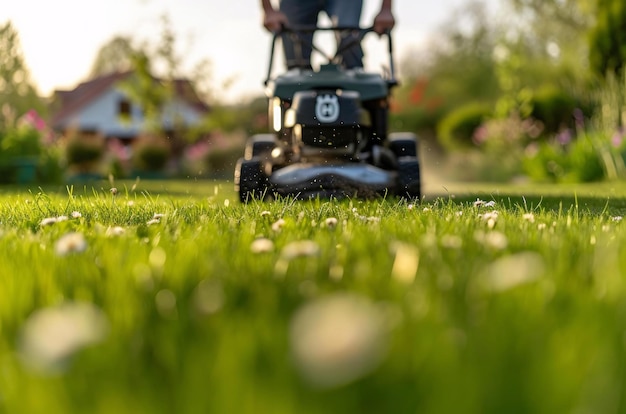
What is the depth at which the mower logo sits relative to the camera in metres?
5.43

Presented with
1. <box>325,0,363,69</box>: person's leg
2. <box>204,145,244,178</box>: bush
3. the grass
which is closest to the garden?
the grass

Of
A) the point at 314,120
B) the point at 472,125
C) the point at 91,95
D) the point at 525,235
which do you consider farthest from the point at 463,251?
the point at 91,95

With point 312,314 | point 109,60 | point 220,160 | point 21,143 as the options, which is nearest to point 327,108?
point 312,314

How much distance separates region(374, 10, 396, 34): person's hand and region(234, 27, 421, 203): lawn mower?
7 centimetres

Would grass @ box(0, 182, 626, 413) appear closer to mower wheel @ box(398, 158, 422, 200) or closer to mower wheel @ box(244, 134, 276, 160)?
mower wheel @ box(398, 158, 422, 200)

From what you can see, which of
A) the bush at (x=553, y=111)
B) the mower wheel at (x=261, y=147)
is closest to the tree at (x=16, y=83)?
the bush at (x=553, y=111)

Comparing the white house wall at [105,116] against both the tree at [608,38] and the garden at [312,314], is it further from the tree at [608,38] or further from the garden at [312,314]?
the garden at [312,314]

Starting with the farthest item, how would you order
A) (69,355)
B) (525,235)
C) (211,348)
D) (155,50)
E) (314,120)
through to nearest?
(155,50) < (314,120) < (525,235) < (211,348) < (69,355)

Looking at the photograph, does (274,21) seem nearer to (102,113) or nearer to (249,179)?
(249,179)

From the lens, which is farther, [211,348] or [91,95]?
[91,95]

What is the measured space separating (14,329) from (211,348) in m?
0.44

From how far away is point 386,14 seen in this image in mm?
5898

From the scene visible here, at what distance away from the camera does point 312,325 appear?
32.6 inches

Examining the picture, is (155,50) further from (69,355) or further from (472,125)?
(69,355)
